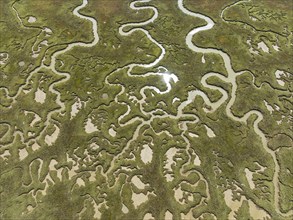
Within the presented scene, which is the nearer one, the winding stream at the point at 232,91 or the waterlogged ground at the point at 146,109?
the waterlogged ground at the point at 146,109

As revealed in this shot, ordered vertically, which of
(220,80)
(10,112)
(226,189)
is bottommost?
(10,112)

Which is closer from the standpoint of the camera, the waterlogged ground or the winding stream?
the waterlogged ground

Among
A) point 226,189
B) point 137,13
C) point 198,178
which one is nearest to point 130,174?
point 198,178

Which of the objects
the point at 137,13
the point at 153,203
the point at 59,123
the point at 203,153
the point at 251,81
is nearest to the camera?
the point at 153,203

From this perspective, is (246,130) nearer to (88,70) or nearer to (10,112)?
(88,70)

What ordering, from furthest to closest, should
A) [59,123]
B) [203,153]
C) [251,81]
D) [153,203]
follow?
[251,81]
[59,123]
[203,153]
[153,203]

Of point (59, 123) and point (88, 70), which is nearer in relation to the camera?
point (59, 123)

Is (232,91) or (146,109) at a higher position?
(232,91)

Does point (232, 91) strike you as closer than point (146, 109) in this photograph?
No
